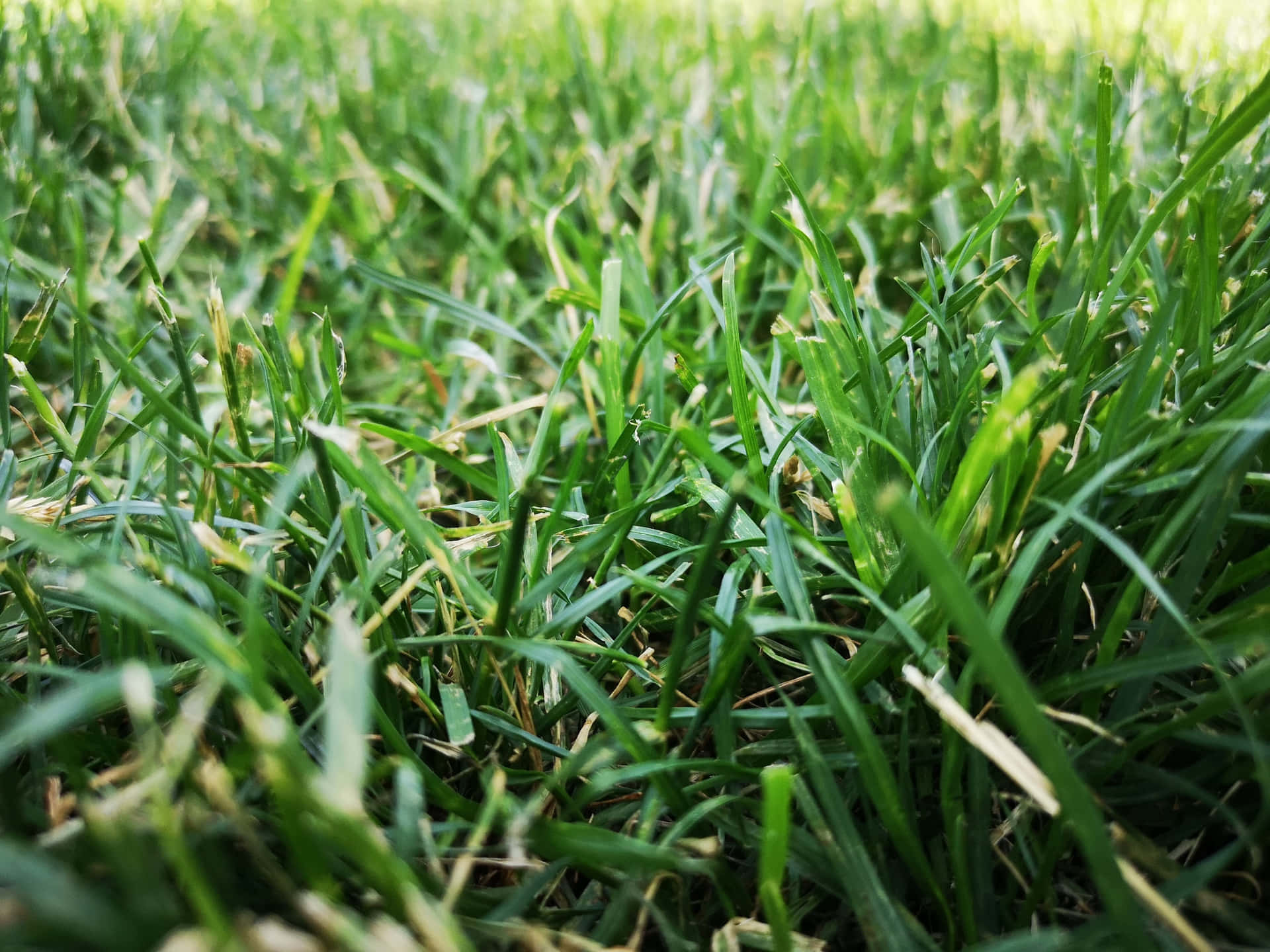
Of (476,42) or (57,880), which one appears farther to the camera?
(476,42)

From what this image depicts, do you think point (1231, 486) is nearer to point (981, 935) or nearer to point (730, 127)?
point (981, 935)

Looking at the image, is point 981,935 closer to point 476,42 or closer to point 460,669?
point 460,669

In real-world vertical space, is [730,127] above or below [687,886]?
above

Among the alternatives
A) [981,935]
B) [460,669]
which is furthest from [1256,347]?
[460,669]

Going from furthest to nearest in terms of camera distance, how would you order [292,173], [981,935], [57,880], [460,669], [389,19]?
[389,19]
[292,173]
[460,669]
[981,935]
[57,880]

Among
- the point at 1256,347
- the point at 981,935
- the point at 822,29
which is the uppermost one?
the point at 822,29

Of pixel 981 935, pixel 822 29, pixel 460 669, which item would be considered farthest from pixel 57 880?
pixel 822 29

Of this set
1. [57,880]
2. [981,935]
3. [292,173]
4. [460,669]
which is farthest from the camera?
[292,173]
